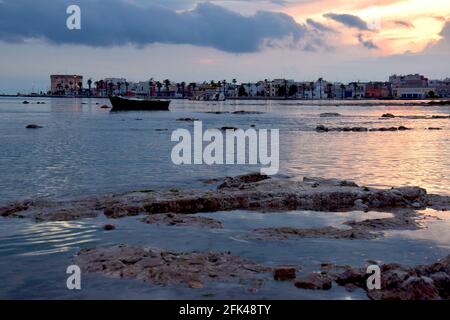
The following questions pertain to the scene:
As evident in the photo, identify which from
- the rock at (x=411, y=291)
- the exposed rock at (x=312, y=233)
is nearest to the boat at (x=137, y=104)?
the exposed rock at (x=312, y=233)

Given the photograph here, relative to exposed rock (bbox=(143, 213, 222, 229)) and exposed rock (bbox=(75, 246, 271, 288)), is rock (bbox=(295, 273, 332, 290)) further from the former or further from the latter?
exposed rock (bbox=(143, 213, 222, 229))

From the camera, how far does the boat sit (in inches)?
5231

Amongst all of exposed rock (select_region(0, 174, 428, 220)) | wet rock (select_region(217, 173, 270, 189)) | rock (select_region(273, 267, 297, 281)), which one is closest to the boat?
wet rock (select_region(217, 173, 270, 189))

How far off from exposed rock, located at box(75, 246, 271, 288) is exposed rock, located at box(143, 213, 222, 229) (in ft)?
9.16

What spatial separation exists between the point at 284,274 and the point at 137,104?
127 meters

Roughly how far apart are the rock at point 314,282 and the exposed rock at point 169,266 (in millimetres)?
840

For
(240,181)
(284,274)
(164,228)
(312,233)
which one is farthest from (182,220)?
(240,181)

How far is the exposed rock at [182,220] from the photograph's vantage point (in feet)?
48.3

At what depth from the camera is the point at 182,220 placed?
49.5 ft

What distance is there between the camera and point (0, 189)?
21141 millimetres

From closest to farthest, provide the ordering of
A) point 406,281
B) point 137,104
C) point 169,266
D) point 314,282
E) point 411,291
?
point 411,291
point 406,281
point 314,282
point 169,266
point 137,104

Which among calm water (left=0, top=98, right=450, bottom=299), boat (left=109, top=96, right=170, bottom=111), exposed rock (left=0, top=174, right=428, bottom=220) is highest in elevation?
boat (left=109, top=96, right=170, bottom=111)

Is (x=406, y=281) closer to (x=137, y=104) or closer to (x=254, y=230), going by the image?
(x=254, y=230)
